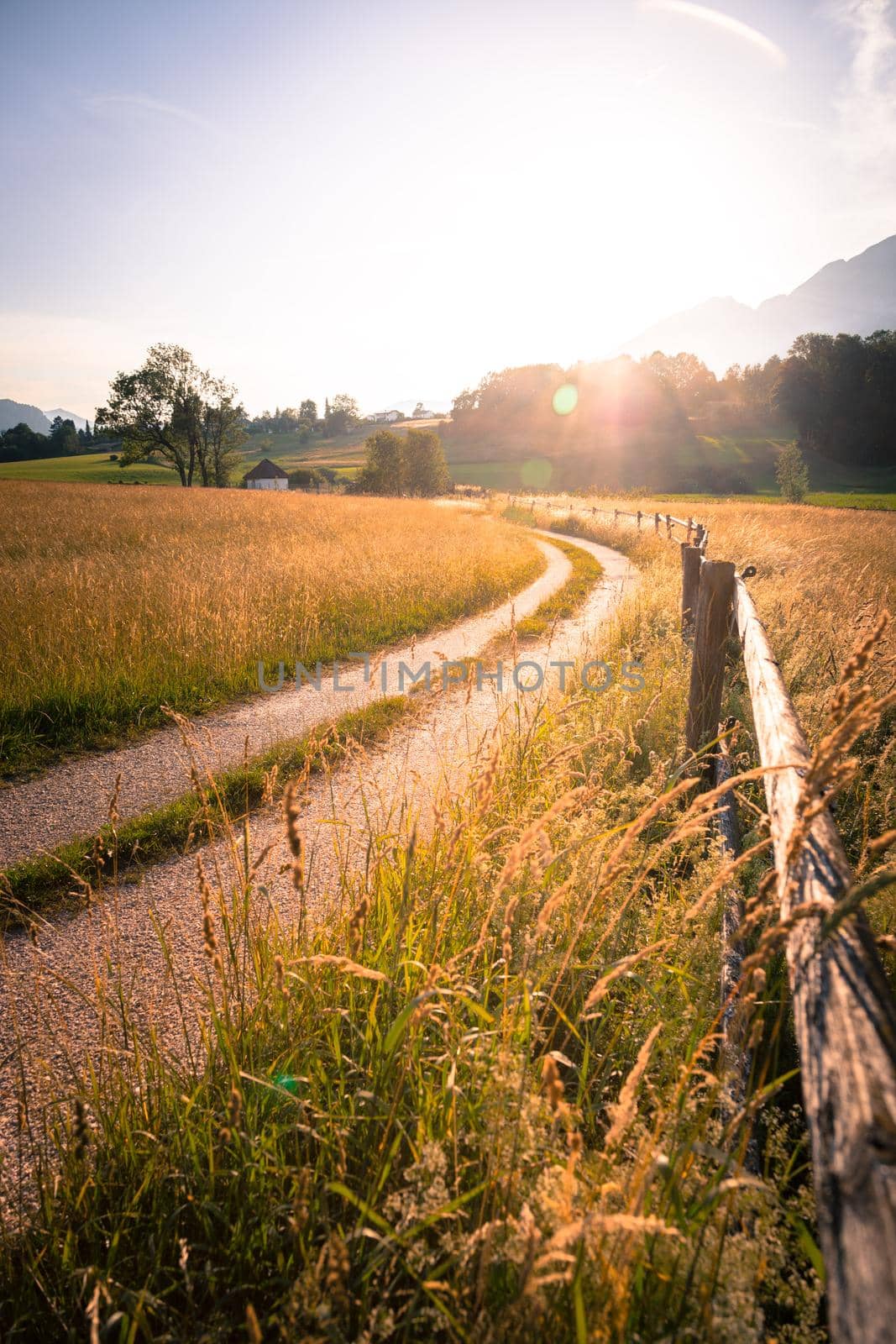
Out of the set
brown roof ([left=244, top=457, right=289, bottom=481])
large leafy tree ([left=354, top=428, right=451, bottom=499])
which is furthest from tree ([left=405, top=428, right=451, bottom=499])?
brown roof ([left=244, top=457, right=289, bottom=481])

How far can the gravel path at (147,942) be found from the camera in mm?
2420

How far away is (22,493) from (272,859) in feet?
127

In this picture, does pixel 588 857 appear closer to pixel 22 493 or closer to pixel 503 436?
pixel 22 493

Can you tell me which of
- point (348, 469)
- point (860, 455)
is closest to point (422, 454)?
point (348, 469)

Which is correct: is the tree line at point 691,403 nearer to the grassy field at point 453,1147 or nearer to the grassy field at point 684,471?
the grassy field at point 684,471

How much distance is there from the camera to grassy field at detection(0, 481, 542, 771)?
22.2 ft

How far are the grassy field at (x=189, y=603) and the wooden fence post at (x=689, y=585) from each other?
15.3 feet

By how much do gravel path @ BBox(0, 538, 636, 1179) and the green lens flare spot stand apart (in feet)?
319

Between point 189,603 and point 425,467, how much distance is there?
2154 inches

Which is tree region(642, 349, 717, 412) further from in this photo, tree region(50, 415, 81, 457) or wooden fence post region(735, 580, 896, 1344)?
wooden fence post region(735, 580, 896, 1344)

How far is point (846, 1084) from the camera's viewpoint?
0.96 metres

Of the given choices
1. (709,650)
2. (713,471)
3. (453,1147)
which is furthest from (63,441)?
(453,1147)

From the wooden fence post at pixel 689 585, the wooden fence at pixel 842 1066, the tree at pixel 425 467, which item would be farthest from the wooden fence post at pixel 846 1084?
the tree at pixel 425 467

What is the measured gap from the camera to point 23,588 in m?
9.81
